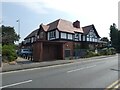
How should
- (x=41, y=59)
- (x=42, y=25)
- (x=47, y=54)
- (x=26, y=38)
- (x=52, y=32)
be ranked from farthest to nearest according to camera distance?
(x=26, y=38)
(x=42, y=25)
(x=52, y=32)
(x=47, y=54)
(x=41, y=59)

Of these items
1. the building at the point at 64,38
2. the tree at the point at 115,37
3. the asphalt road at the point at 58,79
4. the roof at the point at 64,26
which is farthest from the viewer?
the tree at the point at 115,37

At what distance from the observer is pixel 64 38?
51.4 meters

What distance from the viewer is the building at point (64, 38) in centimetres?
3559

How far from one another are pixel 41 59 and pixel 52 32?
20.7 m

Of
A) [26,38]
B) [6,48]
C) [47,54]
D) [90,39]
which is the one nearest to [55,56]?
[47,54]

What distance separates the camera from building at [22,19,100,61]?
3559cm

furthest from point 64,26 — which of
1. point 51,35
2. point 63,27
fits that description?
point 51,35

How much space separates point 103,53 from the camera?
174 feet

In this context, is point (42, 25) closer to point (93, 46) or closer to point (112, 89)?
point (93, 46)

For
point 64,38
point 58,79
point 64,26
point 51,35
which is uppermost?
point 64,26

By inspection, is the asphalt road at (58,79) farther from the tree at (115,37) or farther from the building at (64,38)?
the tree at (115,37)

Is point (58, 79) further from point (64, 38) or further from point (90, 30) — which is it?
point (90, 30)

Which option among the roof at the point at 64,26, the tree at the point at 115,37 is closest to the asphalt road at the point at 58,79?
the roof at the point at 64,26

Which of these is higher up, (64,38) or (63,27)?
(63,27)
